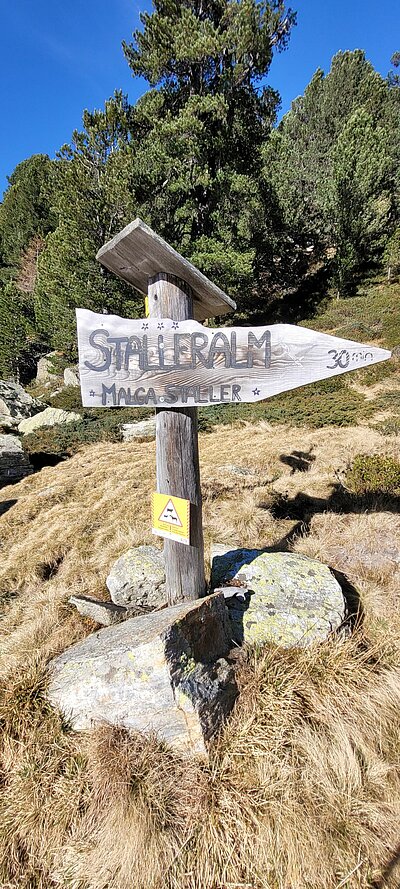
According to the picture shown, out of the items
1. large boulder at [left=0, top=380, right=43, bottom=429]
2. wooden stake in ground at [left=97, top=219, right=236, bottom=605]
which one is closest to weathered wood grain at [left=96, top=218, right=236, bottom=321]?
wooden stake in ground at [left=97, top=219, right=236, bottom=605]

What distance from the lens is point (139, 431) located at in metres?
10.9

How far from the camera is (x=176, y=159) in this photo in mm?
12258

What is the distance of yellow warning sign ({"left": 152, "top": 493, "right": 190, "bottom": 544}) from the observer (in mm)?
2348

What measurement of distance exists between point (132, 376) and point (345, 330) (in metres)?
15.8

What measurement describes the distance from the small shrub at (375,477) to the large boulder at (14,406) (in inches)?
419

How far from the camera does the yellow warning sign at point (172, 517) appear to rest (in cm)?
235

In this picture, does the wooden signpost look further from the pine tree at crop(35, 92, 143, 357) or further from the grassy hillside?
the pine tree at crop(35, 92, 143, 357)

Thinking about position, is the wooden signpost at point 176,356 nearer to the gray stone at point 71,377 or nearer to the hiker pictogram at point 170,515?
the hiker pictogram at point 170,515

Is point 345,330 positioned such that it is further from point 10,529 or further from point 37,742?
point 37,742

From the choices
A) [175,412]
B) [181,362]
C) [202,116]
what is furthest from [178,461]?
[202,116]

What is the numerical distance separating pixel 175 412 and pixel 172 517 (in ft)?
2.26

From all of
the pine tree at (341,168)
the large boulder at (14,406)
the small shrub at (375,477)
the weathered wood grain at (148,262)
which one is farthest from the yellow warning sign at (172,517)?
the pine tree at (341,168)

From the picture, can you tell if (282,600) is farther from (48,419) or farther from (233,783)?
(48,419)

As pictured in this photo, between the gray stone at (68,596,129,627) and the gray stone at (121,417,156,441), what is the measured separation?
25.6 ft
